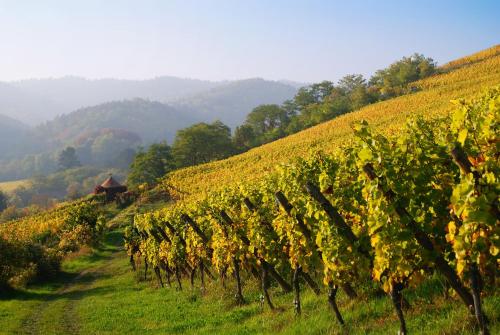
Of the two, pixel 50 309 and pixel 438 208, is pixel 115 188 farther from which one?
pixel 438 208

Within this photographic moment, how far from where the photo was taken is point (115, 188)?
6669cm

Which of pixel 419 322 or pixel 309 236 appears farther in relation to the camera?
pixel 309 236

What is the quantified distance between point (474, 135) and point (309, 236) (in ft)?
18.4

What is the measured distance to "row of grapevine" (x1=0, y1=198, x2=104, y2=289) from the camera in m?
28.4

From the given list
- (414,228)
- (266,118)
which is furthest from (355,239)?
(266,118)

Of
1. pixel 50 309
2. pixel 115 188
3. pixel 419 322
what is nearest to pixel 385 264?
pixel 419 322

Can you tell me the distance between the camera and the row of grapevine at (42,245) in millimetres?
28406

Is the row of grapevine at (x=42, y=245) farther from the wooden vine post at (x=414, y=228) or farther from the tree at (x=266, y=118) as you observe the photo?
the tree at (x=266, y=118)

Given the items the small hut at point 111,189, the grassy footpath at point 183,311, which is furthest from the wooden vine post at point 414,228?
the small hut at point 111,189

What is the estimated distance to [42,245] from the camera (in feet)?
121

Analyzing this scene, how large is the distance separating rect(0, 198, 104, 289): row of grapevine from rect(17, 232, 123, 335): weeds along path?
81.6 inches

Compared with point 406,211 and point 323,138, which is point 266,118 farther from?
point 406,211

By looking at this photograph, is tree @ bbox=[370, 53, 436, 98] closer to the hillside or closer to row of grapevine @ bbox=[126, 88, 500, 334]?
the hillside

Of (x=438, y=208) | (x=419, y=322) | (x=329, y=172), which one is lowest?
(x=419, y=322)
